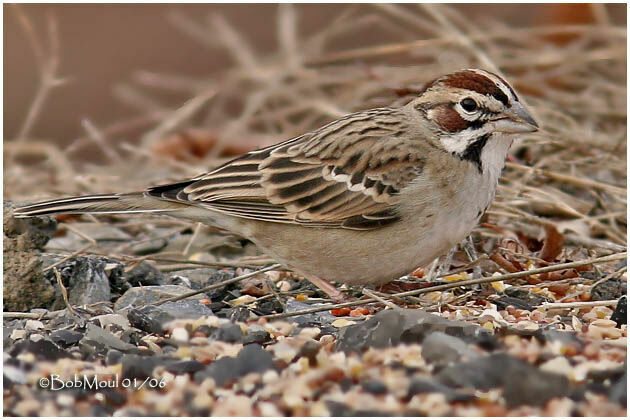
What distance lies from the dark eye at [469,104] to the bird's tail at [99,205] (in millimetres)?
1603

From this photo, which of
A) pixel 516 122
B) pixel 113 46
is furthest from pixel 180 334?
pixel 113 46

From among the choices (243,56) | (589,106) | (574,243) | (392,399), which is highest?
(243,56)

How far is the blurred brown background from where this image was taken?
1208 centimetres

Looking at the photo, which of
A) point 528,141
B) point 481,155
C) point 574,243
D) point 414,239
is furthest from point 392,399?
point 528,141

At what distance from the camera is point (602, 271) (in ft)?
18.2

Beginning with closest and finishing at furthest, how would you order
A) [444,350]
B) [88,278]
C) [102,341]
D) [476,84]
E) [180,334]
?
1. [444,350]
2. [180,334]
3. [102,341]
4. [476,84]
5. [88,278]

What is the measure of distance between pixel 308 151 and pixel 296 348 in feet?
4.95

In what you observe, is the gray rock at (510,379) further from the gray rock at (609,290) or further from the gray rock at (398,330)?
the gray rock at (609,290)

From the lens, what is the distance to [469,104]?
17.0 ft

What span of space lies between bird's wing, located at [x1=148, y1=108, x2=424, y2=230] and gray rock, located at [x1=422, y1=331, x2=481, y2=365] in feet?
3.96

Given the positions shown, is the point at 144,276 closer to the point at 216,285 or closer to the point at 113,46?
the point at 216,285

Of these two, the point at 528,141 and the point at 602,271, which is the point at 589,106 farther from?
A: the point at 602,271

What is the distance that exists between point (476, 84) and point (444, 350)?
1.66m

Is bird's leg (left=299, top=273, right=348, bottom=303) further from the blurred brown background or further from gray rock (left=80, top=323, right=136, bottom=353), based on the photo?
the blurred brown background
